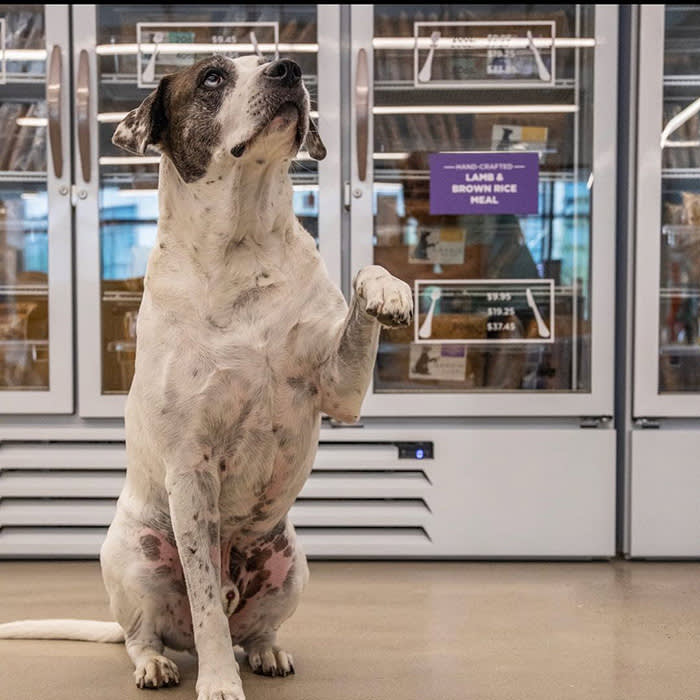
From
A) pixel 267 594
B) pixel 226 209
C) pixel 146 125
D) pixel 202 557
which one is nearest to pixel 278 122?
pixel 226 209

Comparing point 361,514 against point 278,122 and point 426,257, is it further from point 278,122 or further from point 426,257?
point 278,122

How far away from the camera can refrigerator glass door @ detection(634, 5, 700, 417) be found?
3656 mm

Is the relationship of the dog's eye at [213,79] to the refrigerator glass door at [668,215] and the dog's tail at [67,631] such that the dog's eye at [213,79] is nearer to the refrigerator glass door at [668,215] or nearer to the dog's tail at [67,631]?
the dog's tail at [67,631]

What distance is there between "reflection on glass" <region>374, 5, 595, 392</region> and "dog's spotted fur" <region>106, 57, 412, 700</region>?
1745 mm

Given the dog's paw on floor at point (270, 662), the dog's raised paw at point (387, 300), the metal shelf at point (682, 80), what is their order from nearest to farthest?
the dog's raised paw at point (387, 300)
the dog's paw on floor at point (270, 662)
the metal shelf at point (682, 80)

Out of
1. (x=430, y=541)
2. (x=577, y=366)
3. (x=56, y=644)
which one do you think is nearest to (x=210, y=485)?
(x=56, y=644)

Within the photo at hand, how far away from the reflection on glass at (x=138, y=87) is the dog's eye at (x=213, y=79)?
5.54ft

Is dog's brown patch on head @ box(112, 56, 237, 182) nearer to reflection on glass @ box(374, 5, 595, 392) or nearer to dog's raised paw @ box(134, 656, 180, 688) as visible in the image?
dog's raised paw @ box(134, 656, 180, 688)

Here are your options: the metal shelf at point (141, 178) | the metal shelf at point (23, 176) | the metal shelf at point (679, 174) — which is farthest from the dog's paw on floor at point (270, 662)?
the metal shelf at point (679, 174)

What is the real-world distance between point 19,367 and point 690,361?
2.71 m

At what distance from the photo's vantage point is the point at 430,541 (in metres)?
3.70

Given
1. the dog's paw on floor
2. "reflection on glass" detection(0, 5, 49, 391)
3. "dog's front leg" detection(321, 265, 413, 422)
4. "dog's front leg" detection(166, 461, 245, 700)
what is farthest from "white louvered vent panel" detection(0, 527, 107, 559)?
"dog's front leg" detection(321, 265, 413, 422)

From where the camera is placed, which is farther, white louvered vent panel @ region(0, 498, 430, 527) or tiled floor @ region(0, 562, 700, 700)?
white louvered vent panel @ region(0, 498, 430, 527)

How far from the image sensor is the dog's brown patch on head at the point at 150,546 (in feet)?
7.37
